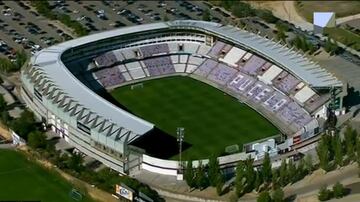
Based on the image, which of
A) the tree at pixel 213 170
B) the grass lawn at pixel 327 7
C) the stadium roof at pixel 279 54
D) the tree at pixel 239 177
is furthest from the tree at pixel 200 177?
the grass lawn at pixel 327 7

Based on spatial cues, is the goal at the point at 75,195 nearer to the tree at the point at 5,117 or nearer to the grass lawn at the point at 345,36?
the tree at the point at 5,117

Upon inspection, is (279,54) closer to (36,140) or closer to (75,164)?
(75,164)

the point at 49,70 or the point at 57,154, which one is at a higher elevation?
the point at 49,70

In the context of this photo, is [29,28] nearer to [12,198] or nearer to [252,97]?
[252,97]

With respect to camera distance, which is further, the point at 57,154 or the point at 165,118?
the point at 165,118

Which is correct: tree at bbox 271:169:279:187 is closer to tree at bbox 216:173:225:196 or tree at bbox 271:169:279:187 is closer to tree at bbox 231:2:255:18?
tree at bbox 216:173:225:196

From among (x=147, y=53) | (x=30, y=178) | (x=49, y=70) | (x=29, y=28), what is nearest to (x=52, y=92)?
(x=49, y=70)

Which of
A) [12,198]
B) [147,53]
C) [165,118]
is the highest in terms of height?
[147,53]
